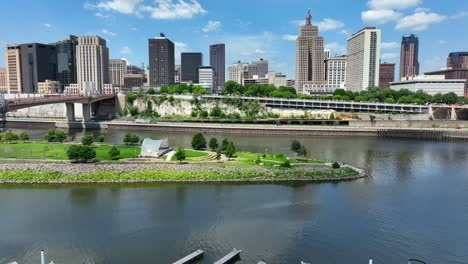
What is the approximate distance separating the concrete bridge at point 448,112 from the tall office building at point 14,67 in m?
148

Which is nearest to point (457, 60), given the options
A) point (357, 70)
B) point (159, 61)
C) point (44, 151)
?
point (357, 70)

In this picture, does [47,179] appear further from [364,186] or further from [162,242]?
[364,186]

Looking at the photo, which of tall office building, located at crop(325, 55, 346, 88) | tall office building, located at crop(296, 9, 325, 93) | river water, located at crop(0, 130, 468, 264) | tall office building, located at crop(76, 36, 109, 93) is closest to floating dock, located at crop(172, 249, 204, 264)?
river water, located at crop(0, 130, 468, 264)

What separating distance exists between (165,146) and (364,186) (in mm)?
17080

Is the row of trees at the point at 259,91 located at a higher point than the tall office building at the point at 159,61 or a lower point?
lower

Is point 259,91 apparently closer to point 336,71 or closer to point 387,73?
point 336,71

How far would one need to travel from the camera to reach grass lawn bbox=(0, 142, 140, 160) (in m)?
27.3

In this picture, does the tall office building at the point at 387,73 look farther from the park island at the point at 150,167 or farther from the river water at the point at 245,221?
the park island at the point at 150,167

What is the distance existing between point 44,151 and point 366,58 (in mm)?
122956

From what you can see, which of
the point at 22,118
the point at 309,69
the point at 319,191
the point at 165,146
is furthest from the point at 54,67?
the point at 319,191

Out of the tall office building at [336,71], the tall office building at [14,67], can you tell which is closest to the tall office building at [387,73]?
the tall office building at [336,71]

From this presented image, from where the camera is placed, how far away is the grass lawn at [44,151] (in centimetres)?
2730

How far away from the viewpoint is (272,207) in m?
19.6

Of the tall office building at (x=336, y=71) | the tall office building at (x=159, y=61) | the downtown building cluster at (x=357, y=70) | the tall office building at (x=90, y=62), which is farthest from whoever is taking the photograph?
the tall office building at (x=159, y=61)
